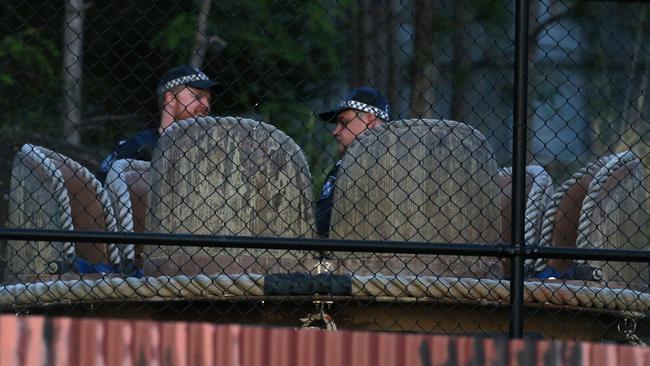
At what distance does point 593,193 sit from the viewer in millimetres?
6402

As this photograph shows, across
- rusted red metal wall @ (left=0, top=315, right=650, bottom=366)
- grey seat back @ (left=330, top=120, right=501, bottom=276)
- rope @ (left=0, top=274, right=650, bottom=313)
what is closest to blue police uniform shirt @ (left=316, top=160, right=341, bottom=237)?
grey seat back @ (left=330, top=120, right=501, bottom=276)

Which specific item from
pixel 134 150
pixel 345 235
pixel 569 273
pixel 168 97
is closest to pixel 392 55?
pixel 168 97

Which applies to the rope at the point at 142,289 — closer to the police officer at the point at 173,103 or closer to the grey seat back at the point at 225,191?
the grey seat back at the point at 225,191

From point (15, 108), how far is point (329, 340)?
5441 mm

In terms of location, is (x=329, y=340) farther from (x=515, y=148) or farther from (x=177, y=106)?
(x=177, y=106)

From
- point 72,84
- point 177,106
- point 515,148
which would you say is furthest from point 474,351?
point 72,84

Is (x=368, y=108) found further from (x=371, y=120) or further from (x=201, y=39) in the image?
(x=201, y=39)

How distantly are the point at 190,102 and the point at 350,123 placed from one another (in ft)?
2.22

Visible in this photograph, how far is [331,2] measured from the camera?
1029 cm

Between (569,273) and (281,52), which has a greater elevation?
(281,52)

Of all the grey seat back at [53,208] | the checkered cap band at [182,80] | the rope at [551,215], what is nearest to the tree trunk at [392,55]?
the checkered cap band at [182,80]

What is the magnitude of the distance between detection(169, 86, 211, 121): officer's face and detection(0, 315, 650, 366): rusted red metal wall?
120 inches

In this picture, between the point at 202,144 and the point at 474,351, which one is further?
the point at 202,144

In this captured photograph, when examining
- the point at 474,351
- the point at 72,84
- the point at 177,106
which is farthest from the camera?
the point at 72,84
